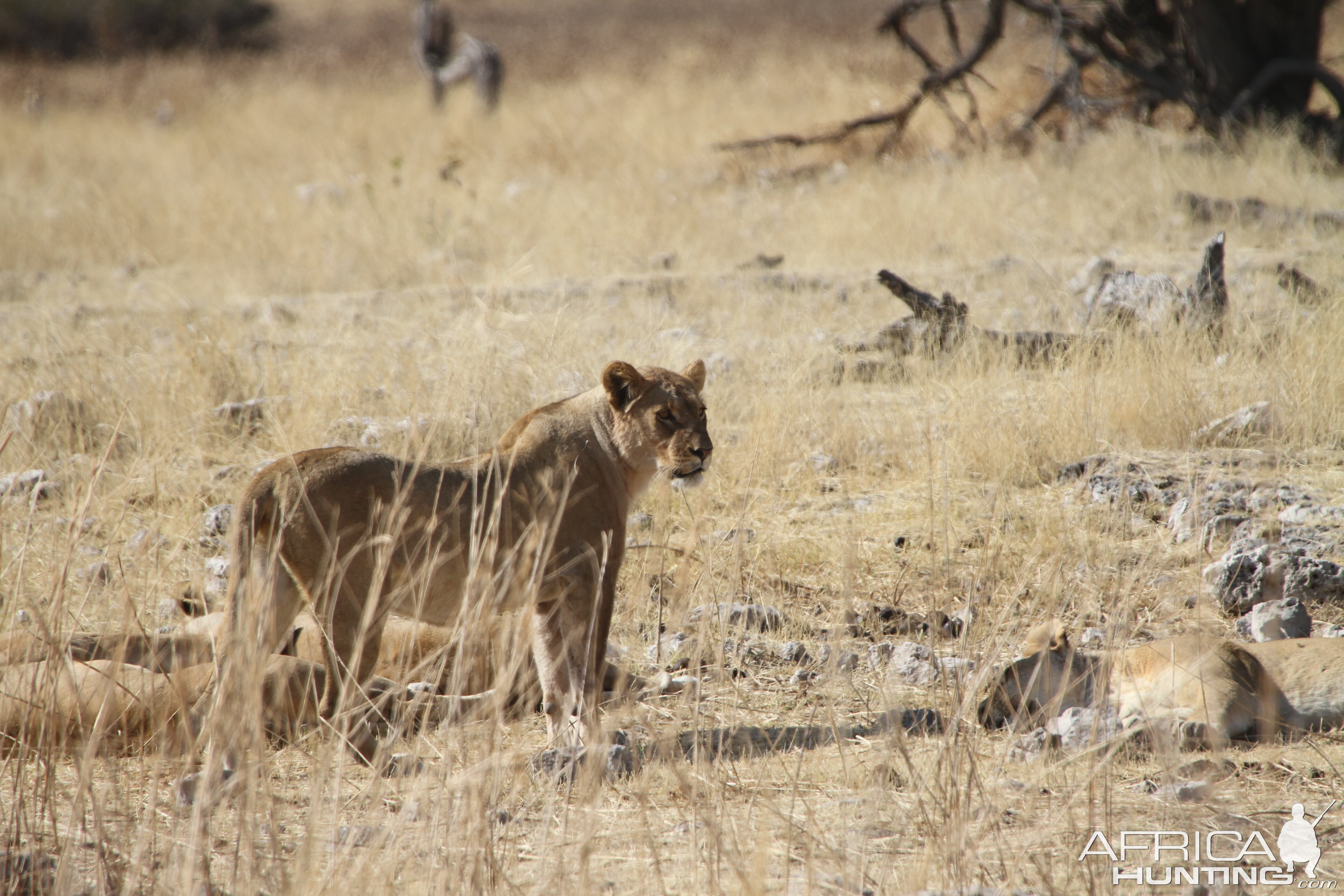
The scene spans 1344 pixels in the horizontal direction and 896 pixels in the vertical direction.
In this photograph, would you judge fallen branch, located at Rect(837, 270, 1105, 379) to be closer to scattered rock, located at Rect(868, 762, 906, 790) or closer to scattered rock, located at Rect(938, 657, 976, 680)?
scattered rock, located at Rect(938, 657, 976, 680)

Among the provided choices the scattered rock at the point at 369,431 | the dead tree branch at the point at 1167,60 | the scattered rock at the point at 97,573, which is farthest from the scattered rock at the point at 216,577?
the dead tree branch at the point at 1167,60

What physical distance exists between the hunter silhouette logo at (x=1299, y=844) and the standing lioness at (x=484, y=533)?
5.58ft

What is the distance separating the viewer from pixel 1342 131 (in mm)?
11273

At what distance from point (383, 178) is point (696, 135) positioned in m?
4.27

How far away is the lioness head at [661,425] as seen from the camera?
3.68 metres

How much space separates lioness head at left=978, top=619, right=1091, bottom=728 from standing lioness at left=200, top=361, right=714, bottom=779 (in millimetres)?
1120

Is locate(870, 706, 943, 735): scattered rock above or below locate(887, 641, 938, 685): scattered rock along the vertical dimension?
below

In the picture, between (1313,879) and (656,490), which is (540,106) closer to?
(656,490)

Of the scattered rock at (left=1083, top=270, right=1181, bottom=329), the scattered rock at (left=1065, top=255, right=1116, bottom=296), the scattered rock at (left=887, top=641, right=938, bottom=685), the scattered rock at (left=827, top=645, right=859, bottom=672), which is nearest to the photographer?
the scattered rock at (left=827, top=645, right=859, bottom=672)

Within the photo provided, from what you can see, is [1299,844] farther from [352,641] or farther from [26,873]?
[26,873]

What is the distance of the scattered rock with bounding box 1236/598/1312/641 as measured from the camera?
395 centimetres

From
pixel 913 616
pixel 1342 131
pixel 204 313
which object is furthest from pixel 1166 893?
pixel 1342 131

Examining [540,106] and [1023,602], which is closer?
[1023,602]

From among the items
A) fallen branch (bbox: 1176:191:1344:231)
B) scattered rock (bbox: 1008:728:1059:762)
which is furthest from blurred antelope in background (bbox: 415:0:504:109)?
scattered rock (bbox: 1008:728:1059:762)
